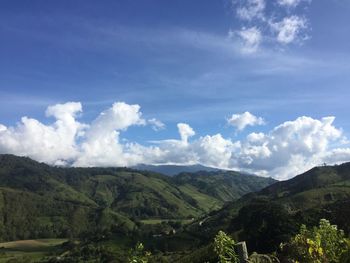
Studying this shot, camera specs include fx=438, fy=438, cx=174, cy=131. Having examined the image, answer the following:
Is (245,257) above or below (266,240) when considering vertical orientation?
above

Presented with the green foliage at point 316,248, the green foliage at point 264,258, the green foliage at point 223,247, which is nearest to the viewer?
the green foliage at point 316,248

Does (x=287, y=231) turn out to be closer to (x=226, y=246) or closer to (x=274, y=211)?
(x=274, y=211)

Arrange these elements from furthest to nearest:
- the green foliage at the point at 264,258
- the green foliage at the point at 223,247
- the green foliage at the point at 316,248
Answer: the green foliage at the point at 264,258, the green foliage at the point at 223,247, the green foliage at the point at 316,248

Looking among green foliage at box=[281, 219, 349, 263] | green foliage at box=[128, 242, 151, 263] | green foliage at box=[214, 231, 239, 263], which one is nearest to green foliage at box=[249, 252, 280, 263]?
green foliage at box=[281, 219, 349, 263]

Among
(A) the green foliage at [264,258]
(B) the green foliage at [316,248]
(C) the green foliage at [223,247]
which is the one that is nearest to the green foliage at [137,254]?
(C) the green foliage at [223,247]

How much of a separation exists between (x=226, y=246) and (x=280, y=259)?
2151 millimetres

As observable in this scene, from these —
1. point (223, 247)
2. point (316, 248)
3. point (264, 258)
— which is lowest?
point (264, 258)

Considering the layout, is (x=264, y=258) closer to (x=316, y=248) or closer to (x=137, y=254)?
(x=316, y=248)

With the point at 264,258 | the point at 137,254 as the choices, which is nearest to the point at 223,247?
the point at 264,258

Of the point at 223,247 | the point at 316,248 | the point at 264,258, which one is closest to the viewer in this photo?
the point at 316,248

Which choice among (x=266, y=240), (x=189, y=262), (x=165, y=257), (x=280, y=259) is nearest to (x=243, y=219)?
(x=165, y=257)

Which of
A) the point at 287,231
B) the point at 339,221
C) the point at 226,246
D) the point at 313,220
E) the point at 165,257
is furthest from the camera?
the point at 165,257

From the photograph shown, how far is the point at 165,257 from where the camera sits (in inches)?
7426

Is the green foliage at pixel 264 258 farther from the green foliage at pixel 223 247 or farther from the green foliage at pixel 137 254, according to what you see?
the green foliage at pixel 137 254
